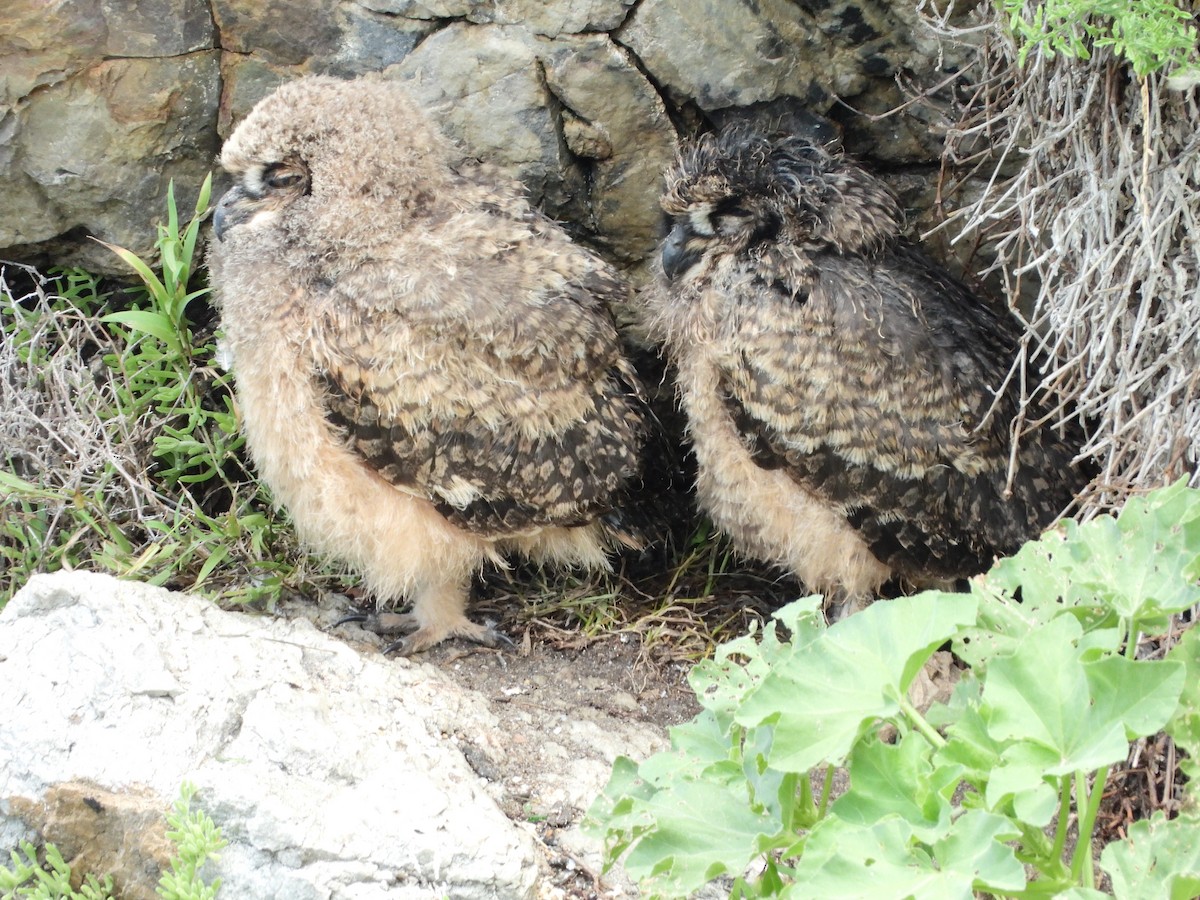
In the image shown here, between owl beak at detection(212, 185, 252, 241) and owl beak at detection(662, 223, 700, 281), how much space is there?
1.39m

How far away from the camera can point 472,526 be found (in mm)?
4039

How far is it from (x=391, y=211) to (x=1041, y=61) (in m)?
1.98

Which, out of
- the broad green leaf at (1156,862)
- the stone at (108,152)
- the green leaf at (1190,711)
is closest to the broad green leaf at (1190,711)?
the green leaf at (1190,711)

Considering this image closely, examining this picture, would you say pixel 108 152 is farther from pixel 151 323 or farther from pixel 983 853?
pixel 983 853

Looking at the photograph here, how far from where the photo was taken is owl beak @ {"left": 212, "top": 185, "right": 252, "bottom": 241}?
13.5 ft

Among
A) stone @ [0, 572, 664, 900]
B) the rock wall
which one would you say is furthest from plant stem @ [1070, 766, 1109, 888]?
the rock wall

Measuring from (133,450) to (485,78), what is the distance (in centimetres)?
184

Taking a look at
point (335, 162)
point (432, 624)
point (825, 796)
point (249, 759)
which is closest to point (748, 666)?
point (825, 796)

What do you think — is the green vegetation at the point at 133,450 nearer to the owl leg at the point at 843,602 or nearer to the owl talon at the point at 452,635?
Answer: the owl talon at the point at 452,635

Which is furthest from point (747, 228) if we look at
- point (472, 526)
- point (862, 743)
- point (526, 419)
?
point (862, 743)

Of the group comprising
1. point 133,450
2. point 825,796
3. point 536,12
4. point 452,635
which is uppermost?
point 536,12

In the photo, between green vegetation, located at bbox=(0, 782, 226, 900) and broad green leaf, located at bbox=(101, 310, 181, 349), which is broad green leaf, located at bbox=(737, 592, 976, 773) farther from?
broad green leaf, located at bbox=(101, 310, 181, 349)

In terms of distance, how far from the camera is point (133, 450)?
452 cm

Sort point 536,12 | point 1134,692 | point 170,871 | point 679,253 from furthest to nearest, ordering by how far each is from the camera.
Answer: point 536,12 → point 679,253 → point 170,871 → point 1134,692
